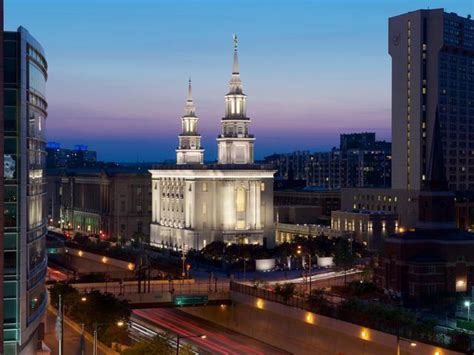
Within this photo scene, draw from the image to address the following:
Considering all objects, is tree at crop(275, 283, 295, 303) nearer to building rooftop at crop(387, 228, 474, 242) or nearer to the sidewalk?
the sidewalk

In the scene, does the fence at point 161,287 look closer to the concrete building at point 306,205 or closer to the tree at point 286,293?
the tree at point 286,293

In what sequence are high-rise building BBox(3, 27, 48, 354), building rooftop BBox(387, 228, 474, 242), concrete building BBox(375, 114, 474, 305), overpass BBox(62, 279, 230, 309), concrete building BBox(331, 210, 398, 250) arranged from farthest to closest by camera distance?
1. concrete building BBox(331, 210, 398, 250)
2. building rooftop BBox(387, 228, 474, 242)
3. concrete building BBox(375, 114, 474, 305)
4. overpass BBox(62, 279, 230, 309)
5. high-rise building BBox(3, 27, 48, 354)

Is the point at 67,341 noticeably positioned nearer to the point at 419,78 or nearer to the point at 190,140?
the point at 190,140

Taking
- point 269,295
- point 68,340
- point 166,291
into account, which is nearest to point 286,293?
→ point 269,295

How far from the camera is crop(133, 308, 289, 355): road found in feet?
236

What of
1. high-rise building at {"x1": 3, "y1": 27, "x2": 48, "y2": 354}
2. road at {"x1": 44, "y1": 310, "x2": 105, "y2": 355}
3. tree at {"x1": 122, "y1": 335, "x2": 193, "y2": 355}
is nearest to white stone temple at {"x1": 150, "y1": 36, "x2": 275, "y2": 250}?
road at {"x1": 44, "y1": 310, "x2": 105, "y2": 355}

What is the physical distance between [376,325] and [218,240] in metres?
68.7

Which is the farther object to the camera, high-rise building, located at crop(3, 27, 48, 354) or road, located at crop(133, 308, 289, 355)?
road, located at crop(133, 308, 289, 355)

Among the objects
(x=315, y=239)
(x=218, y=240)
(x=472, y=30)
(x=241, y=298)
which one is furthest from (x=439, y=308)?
(x=472, y=30)

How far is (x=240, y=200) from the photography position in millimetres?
131750

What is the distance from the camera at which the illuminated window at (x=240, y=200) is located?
132 meters

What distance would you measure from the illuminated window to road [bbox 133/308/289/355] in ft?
124

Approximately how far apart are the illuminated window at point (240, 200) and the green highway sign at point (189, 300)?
190 ft

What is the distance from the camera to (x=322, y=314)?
65.8m
